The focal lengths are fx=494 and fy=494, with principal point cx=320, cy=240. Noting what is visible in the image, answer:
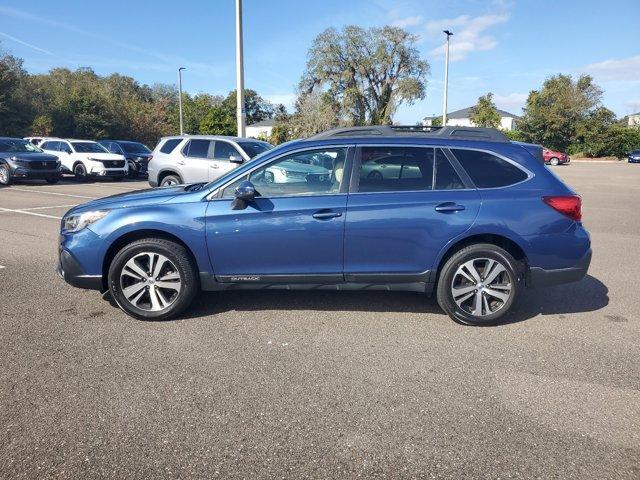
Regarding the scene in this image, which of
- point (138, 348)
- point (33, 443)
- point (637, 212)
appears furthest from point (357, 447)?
point (637, 212)

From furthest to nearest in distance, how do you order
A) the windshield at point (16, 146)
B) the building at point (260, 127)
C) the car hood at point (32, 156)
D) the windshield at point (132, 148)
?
1. the building at point (260, 127)
2. the windshield at point (132, 148)
3. the windshield at point (16, 146)
4. the car hood at point (32, 156)

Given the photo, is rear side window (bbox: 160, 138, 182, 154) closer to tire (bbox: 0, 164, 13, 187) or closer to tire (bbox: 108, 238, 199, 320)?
tire (bbox: 0, 164, 13, 187)

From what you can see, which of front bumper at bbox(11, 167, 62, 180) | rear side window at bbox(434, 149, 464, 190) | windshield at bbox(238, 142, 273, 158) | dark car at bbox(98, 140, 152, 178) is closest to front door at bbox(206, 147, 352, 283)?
rear side window at bbox(434, 149, 464, 190)

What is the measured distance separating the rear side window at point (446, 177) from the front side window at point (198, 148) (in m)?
8.70

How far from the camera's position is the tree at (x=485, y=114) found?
212ft

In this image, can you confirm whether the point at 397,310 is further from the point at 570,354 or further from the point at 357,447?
the point at 357,447

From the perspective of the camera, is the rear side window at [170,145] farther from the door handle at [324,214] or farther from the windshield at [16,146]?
the door handle at [324,214]

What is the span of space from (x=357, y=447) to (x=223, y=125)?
203 ft

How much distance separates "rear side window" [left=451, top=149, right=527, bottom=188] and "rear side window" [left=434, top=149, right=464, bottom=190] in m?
0.12

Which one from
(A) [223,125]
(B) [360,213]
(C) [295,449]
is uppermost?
(A) [223,125]

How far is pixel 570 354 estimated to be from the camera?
3947mm

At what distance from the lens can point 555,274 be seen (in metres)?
4.48

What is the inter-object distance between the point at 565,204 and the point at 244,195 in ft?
9.38

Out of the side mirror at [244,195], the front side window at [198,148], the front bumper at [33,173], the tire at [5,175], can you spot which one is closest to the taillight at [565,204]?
the side mirror at [244,195]
